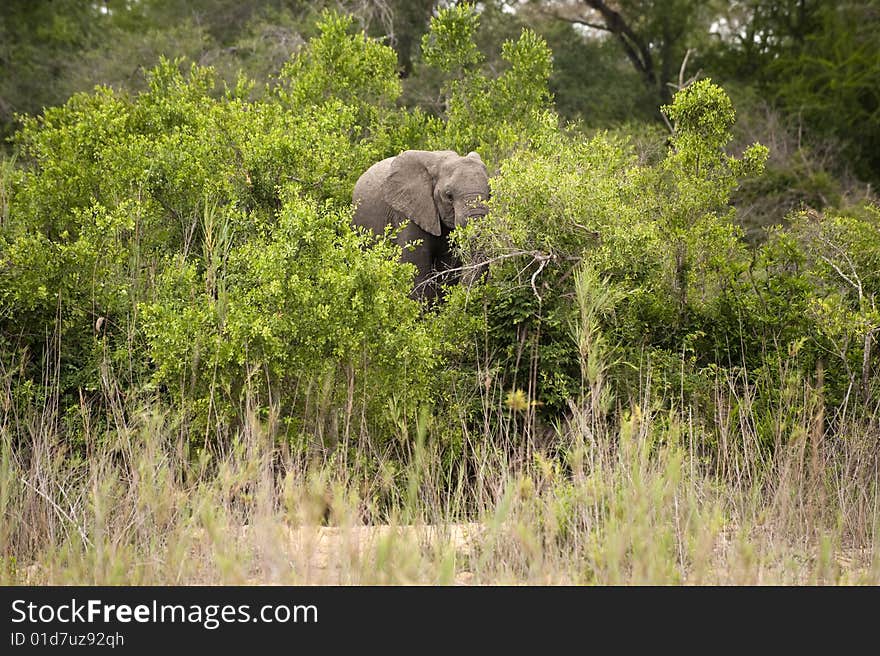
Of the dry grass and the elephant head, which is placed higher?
the elephant head

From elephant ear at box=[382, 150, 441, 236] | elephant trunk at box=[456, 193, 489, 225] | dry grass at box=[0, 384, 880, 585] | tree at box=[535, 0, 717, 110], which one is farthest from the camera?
tree at box=[535, 0, 717, 110]

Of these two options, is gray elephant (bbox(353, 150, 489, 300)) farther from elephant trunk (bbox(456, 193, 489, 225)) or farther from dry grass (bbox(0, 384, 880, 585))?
dry grass (bbox(0, 384, 880, 585))

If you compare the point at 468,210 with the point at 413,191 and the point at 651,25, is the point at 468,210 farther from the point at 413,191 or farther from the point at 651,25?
the point at 651,25

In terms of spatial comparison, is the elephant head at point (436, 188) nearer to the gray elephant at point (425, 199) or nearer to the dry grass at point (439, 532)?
the gray elephant at point (425, 199)

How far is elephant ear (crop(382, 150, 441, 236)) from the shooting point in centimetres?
1023

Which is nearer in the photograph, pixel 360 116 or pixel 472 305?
pixel 472 305

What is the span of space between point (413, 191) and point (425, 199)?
167 millimetres

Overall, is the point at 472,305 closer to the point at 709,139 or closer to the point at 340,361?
the point at 340,361

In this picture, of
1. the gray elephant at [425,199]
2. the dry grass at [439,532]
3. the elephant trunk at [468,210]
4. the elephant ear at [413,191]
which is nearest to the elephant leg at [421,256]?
the gray elephant at [425,199]

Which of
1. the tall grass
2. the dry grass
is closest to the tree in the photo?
the tall grass

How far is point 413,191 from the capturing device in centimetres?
1028

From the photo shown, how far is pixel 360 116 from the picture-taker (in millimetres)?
12453
